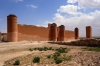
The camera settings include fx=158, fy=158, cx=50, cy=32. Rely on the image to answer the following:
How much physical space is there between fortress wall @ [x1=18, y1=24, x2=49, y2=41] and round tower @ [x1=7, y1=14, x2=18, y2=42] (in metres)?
1.43

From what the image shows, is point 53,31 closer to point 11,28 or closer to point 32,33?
point 32,33

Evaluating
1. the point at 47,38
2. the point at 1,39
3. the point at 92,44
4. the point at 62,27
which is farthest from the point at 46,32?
the point at 92,44

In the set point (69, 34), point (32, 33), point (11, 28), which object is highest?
point (11, 28)

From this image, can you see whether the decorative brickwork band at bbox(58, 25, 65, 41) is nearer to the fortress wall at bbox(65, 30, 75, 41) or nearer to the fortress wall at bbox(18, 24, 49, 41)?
the fortress wall at bbox(18, 24, 49, 41)

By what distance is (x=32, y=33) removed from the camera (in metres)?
30.1

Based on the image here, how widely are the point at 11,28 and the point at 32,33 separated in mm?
5354

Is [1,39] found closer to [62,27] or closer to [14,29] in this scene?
[14,29]

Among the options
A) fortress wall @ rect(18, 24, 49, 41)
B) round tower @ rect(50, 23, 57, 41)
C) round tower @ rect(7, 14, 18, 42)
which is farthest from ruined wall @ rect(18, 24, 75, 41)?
round tower @ rect(7, 14, 18, 42)

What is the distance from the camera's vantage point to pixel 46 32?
113 ft

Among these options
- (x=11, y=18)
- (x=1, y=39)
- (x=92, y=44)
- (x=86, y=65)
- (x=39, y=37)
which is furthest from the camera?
(x=39, y=37)

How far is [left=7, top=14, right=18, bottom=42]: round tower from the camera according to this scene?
25638mm

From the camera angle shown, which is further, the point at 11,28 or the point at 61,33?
the point at 61,33

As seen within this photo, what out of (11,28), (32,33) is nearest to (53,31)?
(32,33)

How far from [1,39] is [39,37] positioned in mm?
7400
